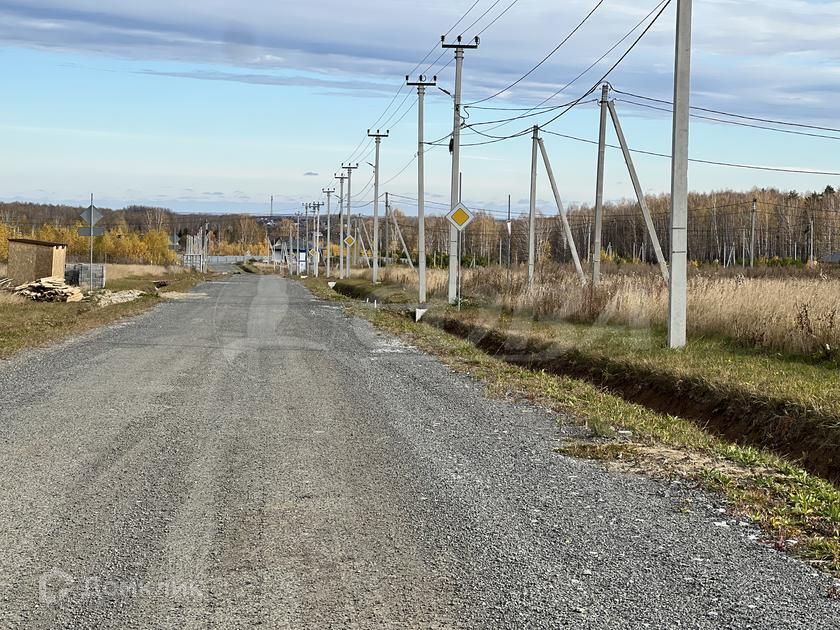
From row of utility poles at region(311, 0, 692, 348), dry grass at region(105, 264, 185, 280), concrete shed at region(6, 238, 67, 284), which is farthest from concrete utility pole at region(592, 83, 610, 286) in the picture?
dry grass at region(105, 264, 185, 280)

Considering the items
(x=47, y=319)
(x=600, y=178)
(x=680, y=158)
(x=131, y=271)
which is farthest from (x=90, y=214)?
(x=131, y=271)

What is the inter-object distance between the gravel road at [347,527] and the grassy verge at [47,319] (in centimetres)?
859

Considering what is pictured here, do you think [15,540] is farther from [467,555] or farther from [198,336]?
[198,336]

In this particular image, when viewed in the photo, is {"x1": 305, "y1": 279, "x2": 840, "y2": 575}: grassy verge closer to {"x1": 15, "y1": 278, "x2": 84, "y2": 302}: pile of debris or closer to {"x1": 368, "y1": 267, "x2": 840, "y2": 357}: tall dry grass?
{"x1": 368, "y1": 267, "x2": 840, "y2": 357}: tall dry grass

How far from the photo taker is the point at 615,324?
67.4ft

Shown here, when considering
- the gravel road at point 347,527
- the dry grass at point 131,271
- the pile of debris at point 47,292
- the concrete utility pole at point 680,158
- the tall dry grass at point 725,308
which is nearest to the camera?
the gravel road at point 347,527

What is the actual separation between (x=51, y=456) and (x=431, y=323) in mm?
20059

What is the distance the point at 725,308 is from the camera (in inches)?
669

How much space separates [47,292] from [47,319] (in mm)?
10538

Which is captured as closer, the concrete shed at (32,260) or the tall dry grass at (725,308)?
the tall dry grass at (725,308)

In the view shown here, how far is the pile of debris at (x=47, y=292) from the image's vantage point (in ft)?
122

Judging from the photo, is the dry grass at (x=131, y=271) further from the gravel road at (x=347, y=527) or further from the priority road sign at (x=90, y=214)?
the gravel road at (x=347, y=527)

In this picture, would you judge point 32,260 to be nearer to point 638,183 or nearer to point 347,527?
point 638,183

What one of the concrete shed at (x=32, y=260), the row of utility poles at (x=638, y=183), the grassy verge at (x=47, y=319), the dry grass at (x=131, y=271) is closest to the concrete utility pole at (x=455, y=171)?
the row of utility poles at (x=638, y=183)
